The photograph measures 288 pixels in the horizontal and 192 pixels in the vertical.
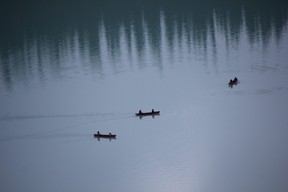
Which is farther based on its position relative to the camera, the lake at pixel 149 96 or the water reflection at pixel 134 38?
the water reflection at pixel 134 38

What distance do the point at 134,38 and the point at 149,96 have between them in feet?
42.4

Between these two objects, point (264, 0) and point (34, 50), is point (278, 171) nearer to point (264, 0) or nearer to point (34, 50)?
point (34, 50)

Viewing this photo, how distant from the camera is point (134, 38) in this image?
3078 cm

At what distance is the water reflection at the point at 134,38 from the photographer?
79.3 ft

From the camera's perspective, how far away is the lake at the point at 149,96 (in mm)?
13250

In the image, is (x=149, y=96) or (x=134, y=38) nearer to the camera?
(x=149, y=96)

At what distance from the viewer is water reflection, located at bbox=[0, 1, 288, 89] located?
79.3 feet

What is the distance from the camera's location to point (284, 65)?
20.3 metres

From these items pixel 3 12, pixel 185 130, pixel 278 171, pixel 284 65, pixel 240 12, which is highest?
pixel 3 12

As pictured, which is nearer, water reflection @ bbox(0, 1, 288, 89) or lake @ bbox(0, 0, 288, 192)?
lake @ bbox(0, 0, 288, 192)

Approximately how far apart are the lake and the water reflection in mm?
81

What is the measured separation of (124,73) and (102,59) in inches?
147

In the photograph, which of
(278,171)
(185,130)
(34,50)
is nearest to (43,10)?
(34,50)

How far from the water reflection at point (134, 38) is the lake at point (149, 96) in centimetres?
8
